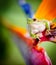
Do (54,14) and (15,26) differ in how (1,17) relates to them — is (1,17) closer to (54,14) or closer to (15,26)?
(15,26)

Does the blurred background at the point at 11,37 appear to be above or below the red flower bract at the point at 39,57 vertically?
above

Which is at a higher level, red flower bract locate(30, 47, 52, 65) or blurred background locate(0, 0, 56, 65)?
blurred background locate(0, 0, 56, 65)

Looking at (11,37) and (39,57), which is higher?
(11,37)

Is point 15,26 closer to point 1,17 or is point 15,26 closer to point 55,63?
point 1,17

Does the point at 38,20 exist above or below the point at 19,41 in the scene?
above

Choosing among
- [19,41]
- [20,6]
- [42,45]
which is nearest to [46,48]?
[42,45]

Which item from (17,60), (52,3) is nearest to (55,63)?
(17,60)

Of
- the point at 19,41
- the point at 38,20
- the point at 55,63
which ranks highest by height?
the point at 38,20
